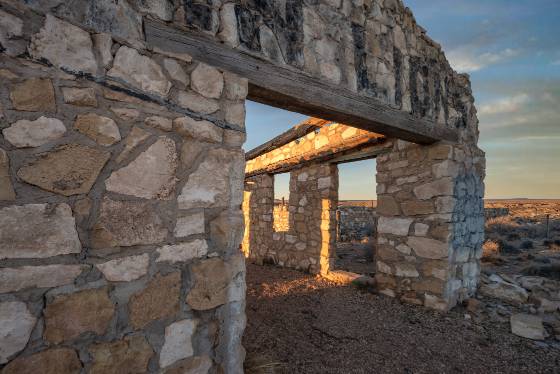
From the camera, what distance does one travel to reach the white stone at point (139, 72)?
1444mm

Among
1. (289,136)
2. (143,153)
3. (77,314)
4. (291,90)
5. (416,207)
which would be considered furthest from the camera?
(289,136)

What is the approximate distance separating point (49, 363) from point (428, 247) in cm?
395

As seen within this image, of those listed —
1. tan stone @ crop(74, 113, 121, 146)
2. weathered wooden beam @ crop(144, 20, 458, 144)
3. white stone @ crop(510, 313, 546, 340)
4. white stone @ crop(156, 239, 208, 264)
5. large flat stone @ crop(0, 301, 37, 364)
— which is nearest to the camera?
large flat stone @ crop(0, 301, 37, 364)

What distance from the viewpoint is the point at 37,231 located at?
3.96ft

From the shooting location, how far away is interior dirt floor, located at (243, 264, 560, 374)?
258 centimetres

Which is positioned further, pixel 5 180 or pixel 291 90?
pixel 291 90

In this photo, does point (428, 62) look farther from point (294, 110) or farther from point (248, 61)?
point (248, 61)

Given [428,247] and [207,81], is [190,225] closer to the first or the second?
[207,81]

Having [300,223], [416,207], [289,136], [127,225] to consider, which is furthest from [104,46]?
[300,223]

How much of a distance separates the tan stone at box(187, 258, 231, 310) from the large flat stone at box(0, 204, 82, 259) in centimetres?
62

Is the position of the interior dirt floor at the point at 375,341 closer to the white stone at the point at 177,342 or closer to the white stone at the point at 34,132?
the white stone at the point at 177,342

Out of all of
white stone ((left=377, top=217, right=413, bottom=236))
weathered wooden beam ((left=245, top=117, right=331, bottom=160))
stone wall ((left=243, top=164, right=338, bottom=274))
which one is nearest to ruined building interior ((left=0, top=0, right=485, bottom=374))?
white stone ((left=377, top=217, right=413, bottom=236))

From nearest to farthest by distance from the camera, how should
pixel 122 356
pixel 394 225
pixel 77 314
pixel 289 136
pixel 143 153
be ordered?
pixel 77 314, pixel 122 356, pixel 143 153, pixel 394 225, pixel 289 136

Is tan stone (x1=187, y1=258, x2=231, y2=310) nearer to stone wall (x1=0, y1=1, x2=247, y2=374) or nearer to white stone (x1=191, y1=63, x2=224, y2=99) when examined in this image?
stone wall (x1=0, y1=1, x2=247, y2=374)
